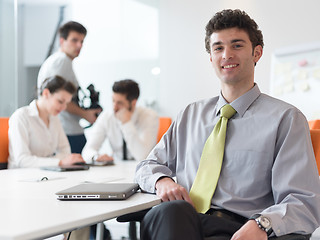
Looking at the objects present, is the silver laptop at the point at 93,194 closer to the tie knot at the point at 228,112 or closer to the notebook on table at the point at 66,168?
the tie knot at the point at 228,112

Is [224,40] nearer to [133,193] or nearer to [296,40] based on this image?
[133,193]

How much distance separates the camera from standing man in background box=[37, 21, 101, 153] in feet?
12.6

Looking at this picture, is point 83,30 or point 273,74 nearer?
point 83,30

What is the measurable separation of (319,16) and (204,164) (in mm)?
3626

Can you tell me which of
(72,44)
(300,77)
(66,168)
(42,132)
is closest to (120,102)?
(72,44)

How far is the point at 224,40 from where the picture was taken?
1818mm

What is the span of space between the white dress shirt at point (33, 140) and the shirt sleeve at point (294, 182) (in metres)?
1.68

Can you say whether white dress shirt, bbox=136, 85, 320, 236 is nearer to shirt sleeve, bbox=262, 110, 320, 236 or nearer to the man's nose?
shirt sleeve, bbox=262, 110, 320, 236

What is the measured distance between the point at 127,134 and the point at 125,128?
6 centimetres

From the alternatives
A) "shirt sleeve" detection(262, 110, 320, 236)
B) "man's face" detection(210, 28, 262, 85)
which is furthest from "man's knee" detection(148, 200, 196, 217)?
"man's face" detection(210, 28, 262, 85)

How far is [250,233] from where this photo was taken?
4.47 feet

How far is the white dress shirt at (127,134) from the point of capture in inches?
147

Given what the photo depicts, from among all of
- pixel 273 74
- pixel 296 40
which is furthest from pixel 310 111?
pixel 296 40

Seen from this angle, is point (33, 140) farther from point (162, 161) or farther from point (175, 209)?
point (175, 209)
